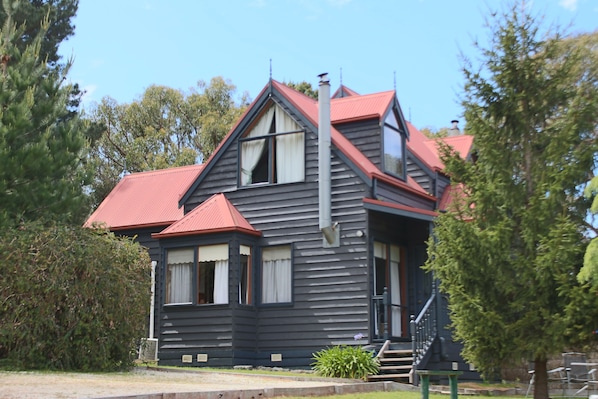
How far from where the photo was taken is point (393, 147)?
70.9 ft

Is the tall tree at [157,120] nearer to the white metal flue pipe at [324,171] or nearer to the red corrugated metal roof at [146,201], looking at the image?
the red corrugated metal roof at [146,201]

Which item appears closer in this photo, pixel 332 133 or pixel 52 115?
pixel 52 115

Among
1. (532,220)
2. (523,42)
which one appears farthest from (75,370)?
(523,42)

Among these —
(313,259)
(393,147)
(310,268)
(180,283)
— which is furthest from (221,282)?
(393,147)

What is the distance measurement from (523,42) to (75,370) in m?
10.1

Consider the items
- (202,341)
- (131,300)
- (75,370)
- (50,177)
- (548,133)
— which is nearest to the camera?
(548,133)

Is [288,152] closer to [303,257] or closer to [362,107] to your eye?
[362,107]

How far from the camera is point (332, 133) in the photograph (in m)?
20.9

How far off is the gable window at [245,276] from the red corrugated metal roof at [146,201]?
3035 mm

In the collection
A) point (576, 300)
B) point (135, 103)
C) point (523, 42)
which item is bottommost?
point (576, 300)

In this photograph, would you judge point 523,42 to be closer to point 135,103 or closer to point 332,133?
point 332,133

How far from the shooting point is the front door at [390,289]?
19.2 meters

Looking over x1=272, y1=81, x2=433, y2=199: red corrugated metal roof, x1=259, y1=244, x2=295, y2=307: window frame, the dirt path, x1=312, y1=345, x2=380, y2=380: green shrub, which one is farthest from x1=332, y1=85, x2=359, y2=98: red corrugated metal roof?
the dirt path

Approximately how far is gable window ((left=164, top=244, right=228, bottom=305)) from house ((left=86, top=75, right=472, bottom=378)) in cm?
3
